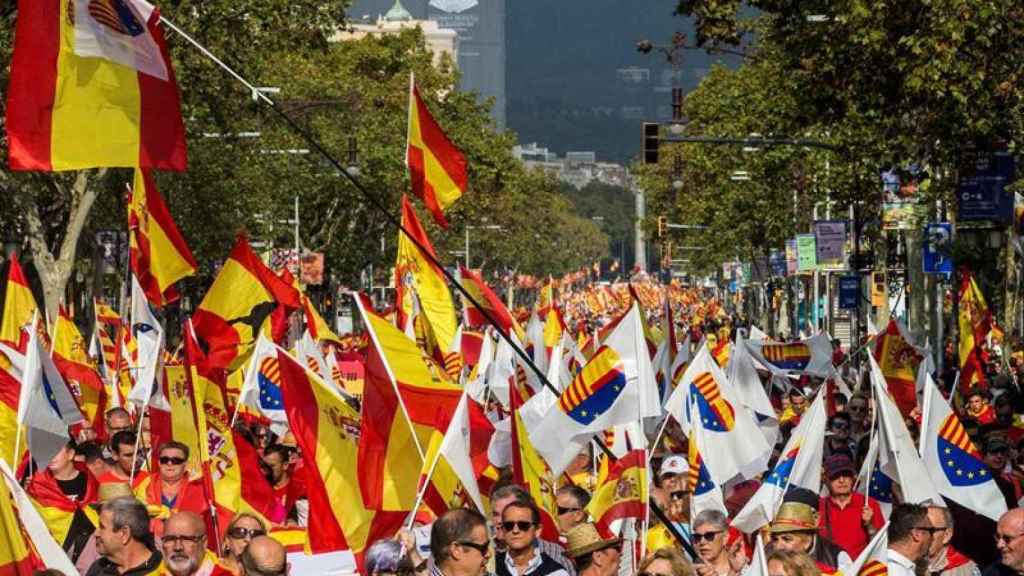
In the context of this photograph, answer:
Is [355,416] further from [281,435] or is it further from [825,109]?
[825,109]

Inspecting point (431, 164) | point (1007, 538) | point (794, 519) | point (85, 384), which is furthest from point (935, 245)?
point (1007, 538)

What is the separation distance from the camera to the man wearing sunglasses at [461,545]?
27.1ft

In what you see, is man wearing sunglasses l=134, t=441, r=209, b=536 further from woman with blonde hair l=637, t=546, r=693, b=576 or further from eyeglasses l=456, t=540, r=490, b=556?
woman with blonde hair l=637, t=546, r=693, b=576

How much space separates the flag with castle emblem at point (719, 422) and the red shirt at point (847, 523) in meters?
1.84

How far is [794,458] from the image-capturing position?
11797 mm

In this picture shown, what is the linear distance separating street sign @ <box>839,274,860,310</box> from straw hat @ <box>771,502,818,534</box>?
3531 centimetres

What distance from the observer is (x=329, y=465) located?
11.4m

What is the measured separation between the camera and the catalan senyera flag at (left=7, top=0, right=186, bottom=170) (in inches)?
468

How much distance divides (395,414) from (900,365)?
32.5ft

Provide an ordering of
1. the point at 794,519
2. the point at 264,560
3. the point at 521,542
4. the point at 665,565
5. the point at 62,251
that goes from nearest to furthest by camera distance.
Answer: the point at 665,565, the point at 264,560, the point at 521,542, the point at 794,519, the point at 62,251

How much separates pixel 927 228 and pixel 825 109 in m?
11.7

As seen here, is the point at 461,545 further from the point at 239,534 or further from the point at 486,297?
the point at 486,297

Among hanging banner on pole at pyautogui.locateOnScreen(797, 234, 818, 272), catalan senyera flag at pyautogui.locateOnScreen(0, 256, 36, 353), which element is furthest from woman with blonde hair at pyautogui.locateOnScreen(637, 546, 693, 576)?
hanging banner on pole at pyautogui.locateOnScreen(797, 234, 818, 272)

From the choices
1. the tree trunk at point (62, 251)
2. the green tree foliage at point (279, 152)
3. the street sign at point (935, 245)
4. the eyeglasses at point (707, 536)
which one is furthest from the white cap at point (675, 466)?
the street sign at point (935, 245)
